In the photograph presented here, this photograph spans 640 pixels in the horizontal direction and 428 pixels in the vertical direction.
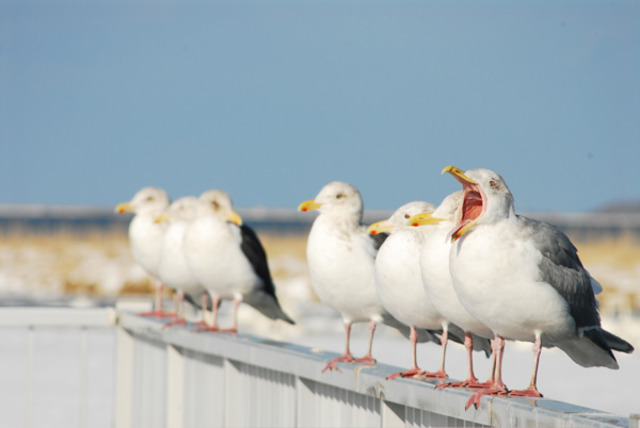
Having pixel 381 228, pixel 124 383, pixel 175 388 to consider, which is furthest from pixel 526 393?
pixel 124 383

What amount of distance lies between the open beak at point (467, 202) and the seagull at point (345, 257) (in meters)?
1.18

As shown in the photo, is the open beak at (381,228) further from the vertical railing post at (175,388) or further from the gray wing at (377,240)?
the vertical railing post at (175,388)

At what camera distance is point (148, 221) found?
26.5ft

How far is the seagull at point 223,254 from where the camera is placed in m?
6.52

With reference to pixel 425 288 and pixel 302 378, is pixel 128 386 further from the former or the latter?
pixel 425 288

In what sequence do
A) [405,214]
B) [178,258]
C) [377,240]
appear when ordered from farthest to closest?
[178,258]
[377,240]
[405,214]

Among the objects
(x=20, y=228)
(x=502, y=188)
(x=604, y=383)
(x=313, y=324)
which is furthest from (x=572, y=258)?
(x=20, y=228)

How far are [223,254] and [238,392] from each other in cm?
186

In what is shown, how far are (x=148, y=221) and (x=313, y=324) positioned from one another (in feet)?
21.8

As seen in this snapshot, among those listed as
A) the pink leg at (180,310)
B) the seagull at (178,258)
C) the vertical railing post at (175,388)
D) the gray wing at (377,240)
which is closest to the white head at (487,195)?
the gray wing at (377,240)

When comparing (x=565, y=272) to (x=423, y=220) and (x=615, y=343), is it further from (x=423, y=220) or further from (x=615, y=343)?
(x=423, y=220)

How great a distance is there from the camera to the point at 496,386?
331 cm

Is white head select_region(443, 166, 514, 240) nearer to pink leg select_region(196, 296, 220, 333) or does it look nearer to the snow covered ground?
pink leg select_region(196, 296, 220, 333)

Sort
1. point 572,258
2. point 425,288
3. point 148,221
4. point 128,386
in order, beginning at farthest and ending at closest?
point 148,221 < point 128,386 < point 425,288 < point 572,258
